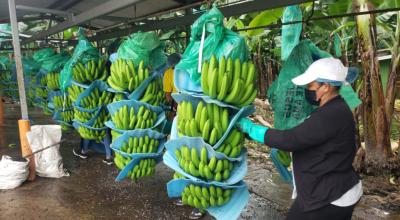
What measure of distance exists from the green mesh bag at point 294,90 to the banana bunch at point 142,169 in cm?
141

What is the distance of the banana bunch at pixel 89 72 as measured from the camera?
4.80 meters

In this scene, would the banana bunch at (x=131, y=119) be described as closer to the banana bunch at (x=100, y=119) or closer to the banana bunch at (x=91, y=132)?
the banana bunch at (x=100, y=119)

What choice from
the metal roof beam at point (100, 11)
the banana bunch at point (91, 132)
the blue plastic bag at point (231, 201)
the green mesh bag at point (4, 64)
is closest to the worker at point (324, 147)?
the blue plastic bag at point (231, 201)

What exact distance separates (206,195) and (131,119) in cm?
132

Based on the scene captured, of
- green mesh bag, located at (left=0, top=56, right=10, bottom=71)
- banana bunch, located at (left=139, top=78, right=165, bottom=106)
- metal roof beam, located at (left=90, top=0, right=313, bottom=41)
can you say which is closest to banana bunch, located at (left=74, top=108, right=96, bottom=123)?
banana bunch, located at (left=139, top=78, right=165, bottom=106)

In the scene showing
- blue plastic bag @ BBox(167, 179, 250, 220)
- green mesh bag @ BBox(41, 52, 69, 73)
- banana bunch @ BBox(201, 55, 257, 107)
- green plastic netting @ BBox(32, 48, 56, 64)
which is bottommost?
blue plastic bag @ BBox(167, 179, 250, 220)

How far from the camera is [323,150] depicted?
79.4 inches

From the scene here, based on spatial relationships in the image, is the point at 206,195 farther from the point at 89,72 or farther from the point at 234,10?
the point at 89,72

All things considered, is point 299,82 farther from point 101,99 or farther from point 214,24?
point 101,99

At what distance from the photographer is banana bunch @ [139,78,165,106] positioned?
3.75m

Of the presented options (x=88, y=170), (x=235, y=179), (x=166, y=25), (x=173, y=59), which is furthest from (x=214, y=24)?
(x=88, y=170)

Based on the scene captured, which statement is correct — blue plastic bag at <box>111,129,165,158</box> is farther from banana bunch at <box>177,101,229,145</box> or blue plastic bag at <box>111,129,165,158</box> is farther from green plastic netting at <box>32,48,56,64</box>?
green plastic netting at <box>32,48,56,64</box>

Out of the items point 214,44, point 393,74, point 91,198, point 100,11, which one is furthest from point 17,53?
point 393,74

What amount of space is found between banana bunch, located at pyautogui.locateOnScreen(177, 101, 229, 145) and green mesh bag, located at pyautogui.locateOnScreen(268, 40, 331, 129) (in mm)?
590
